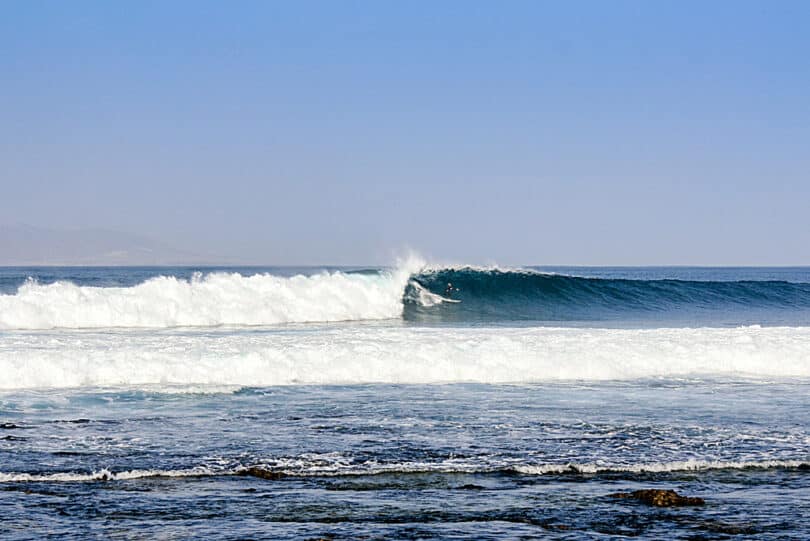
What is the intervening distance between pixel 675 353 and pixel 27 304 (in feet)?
62.7

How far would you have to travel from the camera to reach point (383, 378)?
51.8ft

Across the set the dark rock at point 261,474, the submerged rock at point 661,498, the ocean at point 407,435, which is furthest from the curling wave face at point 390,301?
the submerged rock at point 661,498

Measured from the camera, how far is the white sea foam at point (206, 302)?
94.5 ft

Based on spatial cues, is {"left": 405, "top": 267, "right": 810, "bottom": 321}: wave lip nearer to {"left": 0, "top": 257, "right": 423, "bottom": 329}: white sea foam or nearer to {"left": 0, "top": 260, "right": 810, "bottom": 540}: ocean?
{"left": 0, "top": 257, "right": 423, "bottom": 329}: white sea foam

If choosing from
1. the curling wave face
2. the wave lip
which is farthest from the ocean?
the wave lip

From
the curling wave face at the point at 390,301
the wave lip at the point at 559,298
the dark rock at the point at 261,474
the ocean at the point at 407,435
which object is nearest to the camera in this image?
the ocean at the point at 407,435

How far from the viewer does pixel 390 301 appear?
35594mm

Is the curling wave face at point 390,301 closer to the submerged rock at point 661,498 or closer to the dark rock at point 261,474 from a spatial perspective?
the dark rock at point 261,474

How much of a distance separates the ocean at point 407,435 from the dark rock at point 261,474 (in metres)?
0.04

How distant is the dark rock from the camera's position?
8484 millimetres

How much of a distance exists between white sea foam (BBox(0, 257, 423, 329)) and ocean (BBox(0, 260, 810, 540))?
11214 millimetres

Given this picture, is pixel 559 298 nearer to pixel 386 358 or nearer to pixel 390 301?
pixel 390 301

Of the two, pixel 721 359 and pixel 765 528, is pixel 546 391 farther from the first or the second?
pixel 765 528

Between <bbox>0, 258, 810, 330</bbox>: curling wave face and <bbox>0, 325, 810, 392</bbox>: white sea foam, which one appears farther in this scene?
<bbox>0, 258, 810, 330</bbox>: curling wave face
